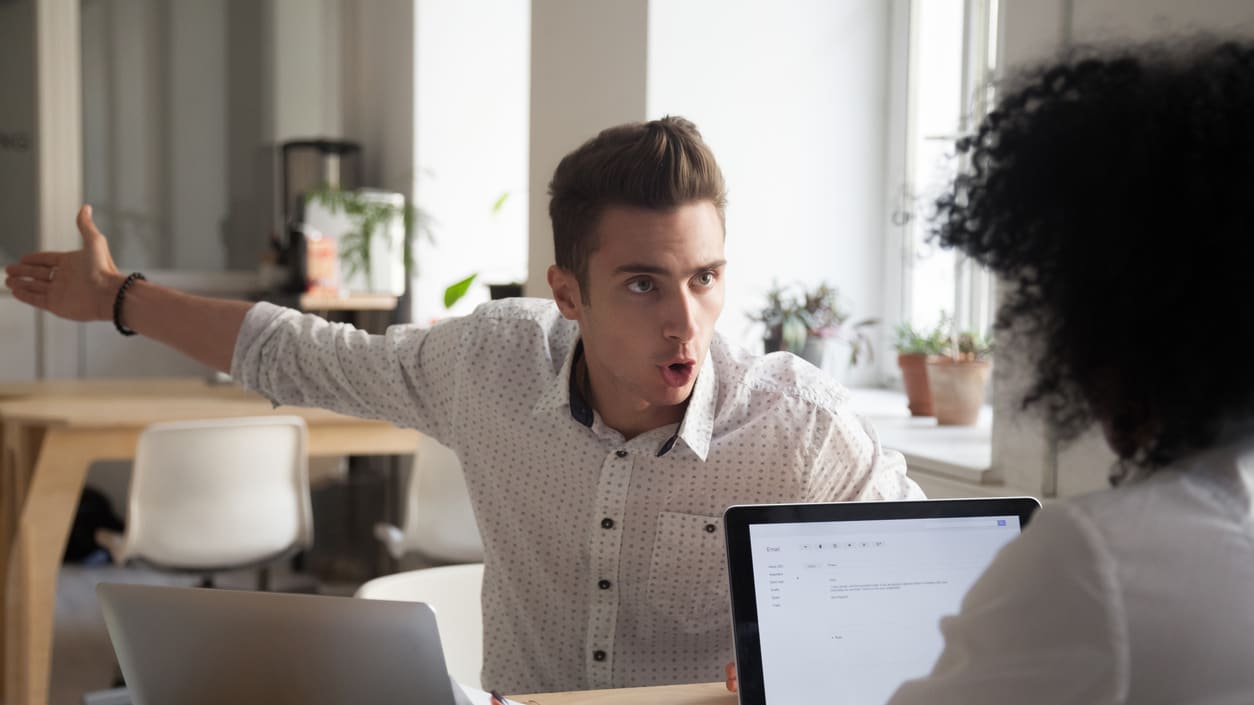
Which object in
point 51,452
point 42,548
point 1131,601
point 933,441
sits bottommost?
point 42,548

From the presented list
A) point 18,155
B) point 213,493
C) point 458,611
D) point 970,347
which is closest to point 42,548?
point 213,493

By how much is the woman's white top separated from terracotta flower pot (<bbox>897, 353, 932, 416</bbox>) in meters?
1.73

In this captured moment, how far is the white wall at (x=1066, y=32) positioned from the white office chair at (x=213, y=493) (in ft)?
6.55

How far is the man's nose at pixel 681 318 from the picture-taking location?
138 centimetres

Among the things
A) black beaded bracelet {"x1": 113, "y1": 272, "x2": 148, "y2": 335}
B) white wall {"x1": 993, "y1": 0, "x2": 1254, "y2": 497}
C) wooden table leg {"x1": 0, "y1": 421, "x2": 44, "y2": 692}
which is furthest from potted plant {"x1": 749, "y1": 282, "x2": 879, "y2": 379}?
wooden table leg {"x1": 0, "y1": 421, "x2": 44, "y2": 692}

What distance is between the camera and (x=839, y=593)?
3.62 ft

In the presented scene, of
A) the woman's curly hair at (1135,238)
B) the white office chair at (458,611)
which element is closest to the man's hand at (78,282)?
the white office chair at (458,611)

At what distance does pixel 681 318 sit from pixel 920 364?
3.81ft

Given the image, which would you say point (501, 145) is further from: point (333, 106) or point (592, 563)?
point (592, 563)

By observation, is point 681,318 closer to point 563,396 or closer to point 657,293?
point 657,293

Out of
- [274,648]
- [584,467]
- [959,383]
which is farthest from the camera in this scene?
[959,383]

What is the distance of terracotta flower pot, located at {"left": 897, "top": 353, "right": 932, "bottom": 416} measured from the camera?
2.40 meters

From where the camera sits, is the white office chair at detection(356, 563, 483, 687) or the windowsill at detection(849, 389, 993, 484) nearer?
the white office chair at detection(356, 563, 483, 687)

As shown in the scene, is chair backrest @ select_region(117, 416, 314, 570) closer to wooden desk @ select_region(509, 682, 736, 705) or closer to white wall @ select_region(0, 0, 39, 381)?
wooden desk @ select_region(509, 682, 736, 705)
